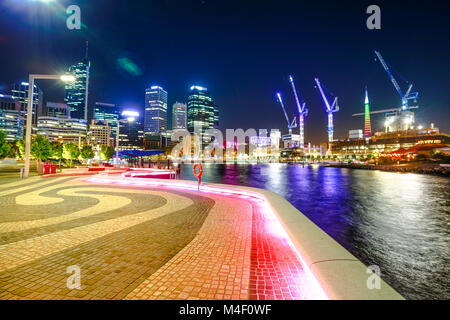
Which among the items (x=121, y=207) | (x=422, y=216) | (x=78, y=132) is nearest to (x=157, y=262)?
(x=121, y=207)

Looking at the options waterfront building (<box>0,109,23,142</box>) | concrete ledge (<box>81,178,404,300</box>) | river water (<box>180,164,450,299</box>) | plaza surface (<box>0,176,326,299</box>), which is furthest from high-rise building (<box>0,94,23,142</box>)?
concrete ledge (<box>81,178,404,300</box>)

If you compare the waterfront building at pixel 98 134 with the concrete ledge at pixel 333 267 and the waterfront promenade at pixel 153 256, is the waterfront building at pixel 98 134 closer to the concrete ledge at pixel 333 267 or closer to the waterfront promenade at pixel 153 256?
the waterfront promenade at pixel 153 256

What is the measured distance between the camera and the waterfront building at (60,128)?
154 metres

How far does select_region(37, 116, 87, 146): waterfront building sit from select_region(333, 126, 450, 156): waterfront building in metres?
219

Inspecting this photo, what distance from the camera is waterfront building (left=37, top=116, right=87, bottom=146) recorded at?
154 m

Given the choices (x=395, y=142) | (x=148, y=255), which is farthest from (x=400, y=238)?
(x=395, y=142)

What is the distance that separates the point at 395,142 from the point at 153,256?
191036 millimetres

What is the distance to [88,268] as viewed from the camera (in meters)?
4.21

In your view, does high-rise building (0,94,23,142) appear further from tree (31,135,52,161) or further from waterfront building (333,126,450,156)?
waterfront building (333,126,450,156)

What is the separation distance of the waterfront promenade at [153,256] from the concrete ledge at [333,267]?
0.12 feet

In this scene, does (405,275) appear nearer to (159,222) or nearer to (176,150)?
(159,222)

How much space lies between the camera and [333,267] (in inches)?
155

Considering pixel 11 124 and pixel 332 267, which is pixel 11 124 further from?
pixel 332 267

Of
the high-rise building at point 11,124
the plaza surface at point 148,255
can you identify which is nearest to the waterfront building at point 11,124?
the high-rise building at point 11,124
